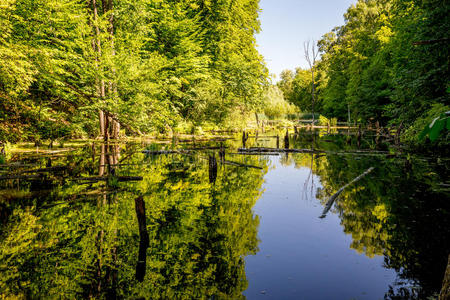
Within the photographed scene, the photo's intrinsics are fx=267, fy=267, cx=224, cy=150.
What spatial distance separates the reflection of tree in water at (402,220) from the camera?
477 centimetres

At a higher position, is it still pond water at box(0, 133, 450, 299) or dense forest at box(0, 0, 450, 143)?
dense forest at box(0, 0, 450, 143)

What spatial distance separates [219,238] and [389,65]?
33676 millimetres

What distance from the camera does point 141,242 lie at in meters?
5.48

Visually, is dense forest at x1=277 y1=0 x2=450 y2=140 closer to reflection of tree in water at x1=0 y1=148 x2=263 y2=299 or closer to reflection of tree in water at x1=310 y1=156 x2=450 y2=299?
reflection of tree in water at x1=310 y1=156 x2=450 y2=299

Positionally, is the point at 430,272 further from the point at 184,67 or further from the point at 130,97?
the point at 184,67

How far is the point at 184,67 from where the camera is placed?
24.7 meters

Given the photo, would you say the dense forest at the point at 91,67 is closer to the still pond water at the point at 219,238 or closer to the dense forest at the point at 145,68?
the dense forest at the point at 145,68

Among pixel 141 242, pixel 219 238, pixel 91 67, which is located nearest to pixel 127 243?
pixel 141 242

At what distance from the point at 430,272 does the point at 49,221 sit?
323 inches

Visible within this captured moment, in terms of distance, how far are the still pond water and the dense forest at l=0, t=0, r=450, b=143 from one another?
4.19 meters

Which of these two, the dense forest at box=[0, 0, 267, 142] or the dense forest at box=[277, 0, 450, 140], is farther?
the dense forest at box=[0, 0, 267, 142]

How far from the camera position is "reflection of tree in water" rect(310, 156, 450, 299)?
4766 mm

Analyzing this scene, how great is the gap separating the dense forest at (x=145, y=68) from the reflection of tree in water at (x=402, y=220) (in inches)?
154

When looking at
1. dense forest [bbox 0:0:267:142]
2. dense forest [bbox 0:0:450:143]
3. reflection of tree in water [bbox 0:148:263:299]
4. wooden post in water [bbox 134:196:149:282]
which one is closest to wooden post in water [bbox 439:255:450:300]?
dense forest [bbox 0:0:450:143]
